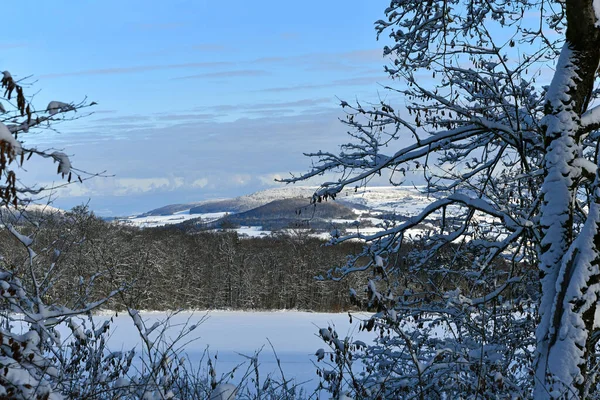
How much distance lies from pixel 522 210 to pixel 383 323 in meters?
1.78

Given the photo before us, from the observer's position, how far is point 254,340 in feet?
78.9

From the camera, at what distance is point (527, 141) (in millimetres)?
5617

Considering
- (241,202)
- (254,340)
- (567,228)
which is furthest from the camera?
(241,202)

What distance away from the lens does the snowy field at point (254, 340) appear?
17.0 m

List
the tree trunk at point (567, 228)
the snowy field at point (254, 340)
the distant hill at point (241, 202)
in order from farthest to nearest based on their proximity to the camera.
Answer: the distant hill at point (241, 202) < the snowy field at point (254, 340) < the tree trunk at point (567, 228)

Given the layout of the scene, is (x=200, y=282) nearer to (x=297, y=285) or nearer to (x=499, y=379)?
(x=297, y=285)

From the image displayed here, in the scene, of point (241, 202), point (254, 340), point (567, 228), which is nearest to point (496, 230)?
point (567, 228)

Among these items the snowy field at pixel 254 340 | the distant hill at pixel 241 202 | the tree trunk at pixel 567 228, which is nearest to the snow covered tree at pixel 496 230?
the tree trunk at pixel 567 228

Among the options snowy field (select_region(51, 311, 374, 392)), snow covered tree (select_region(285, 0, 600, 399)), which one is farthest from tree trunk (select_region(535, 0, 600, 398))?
snowy field (select_region(51, 311, 374, 392))

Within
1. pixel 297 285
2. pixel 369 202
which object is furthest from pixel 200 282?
pixel 369 202

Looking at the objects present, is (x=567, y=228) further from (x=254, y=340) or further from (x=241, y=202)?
(x=241, y=202)

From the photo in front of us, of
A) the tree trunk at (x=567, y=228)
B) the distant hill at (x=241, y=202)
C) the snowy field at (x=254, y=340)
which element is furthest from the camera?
the distant hill at (x=241, y=202)

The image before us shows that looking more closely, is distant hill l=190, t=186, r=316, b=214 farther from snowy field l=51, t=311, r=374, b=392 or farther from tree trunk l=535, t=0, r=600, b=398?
tree trunk l=535, t=0, r=600, b=398

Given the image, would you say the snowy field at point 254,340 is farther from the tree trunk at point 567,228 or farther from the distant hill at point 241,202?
the distant hill at point 241,202
